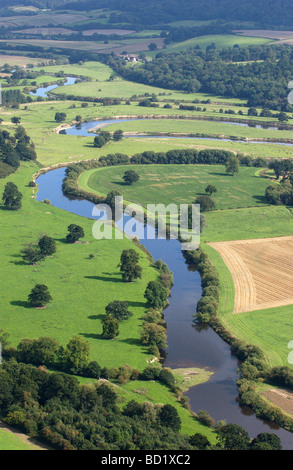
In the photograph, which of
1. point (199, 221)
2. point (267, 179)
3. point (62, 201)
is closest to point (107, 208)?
point (62, 201)

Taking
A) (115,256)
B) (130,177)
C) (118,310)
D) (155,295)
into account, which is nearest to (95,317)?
(118,310)

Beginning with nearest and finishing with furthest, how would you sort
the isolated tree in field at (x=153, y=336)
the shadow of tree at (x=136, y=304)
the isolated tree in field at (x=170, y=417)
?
1. the isolated tree in field at (x=170, y=417)
2. the isolated tree in field at (x=153, y=336)
3. the shadow of tree at (x=136, y=304)

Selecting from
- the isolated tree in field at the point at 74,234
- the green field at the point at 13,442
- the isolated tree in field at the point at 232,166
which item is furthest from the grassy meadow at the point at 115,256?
the green field at the point at 13,442

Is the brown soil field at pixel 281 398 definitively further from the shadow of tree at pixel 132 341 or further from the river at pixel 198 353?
the shadow of tree at pixel 132 341

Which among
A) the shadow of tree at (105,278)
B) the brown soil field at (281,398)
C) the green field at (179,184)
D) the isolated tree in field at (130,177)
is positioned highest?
the isolated tree in field at (130,177)

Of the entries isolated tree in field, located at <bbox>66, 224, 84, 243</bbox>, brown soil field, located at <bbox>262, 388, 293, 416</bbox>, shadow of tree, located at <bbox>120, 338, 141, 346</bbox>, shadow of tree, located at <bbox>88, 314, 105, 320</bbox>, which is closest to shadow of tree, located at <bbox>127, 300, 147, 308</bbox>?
shadow of tree, located at <bbox>88, 314, 105, 320</bbox>

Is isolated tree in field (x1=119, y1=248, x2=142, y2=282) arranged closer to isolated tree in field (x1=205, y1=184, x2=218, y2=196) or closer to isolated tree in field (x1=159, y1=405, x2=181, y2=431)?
isolated tree in field (x1=159, y1=405, x2=181, y2=431)
